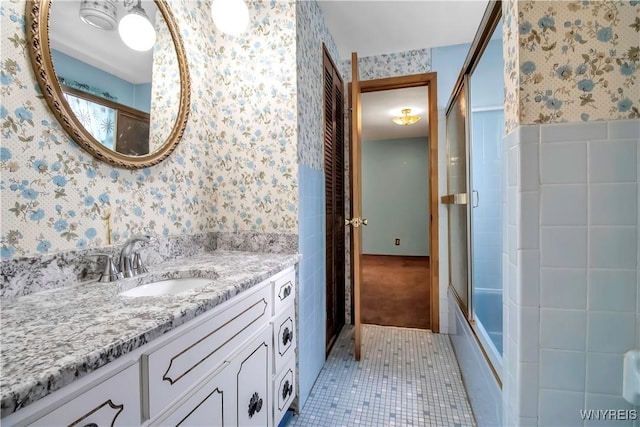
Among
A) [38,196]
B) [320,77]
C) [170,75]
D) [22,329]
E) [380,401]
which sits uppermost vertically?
[320,77]

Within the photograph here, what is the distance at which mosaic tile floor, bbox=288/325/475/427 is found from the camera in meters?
1.41

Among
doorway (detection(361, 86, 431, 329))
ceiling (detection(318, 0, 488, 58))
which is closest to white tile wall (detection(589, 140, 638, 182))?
ceiling (detection(318, 0, 488, 58))

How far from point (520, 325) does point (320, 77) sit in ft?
5.68

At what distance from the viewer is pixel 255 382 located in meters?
1.03

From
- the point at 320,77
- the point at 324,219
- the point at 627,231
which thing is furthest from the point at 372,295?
the point at 627,231

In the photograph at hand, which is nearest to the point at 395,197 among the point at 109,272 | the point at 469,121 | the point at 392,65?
the point at 392,65

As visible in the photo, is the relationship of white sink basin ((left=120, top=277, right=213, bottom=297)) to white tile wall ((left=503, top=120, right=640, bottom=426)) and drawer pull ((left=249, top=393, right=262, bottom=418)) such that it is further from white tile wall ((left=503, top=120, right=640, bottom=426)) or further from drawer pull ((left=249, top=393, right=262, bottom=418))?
Answer: white tile wall ((left=503, top=120, right=640, bottom=426))

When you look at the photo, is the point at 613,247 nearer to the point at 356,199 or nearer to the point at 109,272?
the point at 356,199

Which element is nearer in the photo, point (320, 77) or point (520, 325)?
point (520, 325)

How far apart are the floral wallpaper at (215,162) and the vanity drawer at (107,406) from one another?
540 millimetres

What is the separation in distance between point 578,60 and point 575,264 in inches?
21.4

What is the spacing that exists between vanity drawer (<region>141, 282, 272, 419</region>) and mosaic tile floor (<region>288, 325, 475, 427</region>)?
32.1 inches

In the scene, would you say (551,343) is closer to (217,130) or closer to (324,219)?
(324,219)

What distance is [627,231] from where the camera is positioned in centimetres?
72
